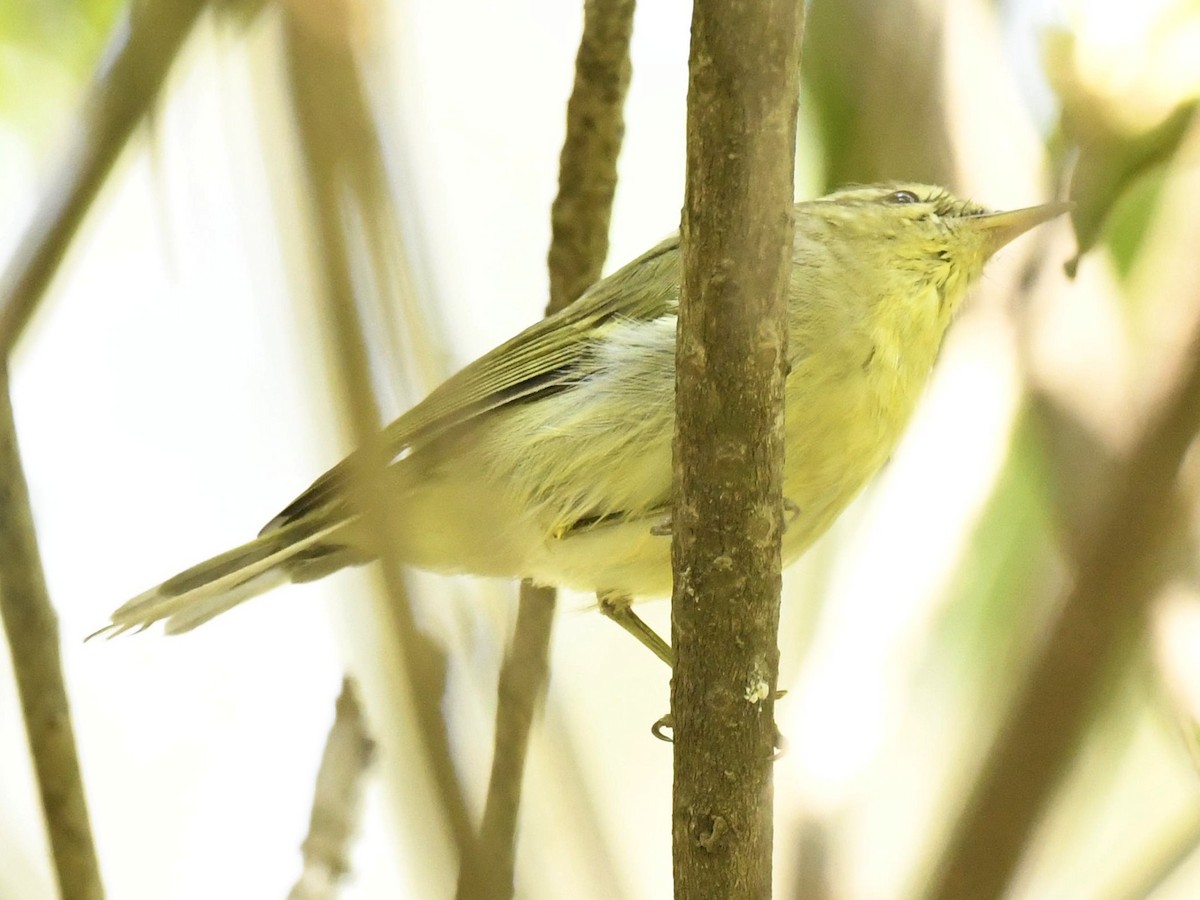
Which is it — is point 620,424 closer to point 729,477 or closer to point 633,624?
point 633,624

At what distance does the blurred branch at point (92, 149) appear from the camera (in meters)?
1.63

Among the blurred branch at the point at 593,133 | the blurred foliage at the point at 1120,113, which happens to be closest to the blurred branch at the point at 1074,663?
the blurred foliage at the point at 1120,113

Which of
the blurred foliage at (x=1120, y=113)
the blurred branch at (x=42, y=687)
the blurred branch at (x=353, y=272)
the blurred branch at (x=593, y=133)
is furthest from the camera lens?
the blurred branch at (x=593, y=133)

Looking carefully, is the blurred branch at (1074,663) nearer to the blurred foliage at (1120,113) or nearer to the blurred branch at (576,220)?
the blurred branch at (576,220)

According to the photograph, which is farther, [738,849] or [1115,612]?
[738,849]

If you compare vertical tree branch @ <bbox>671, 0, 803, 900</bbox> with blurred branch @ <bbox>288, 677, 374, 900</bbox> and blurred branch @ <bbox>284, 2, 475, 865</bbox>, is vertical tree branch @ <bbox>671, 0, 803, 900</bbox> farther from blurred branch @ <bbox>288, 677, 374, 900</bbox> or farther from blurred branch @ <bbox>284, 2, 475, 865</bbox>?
blurred branch @ <bbox>284, 2, 475, 865</bbox>

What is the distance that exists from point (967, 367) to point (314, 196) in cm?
186

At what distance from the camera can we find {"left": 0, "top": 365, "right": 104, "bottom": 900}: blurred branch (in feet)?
6.40

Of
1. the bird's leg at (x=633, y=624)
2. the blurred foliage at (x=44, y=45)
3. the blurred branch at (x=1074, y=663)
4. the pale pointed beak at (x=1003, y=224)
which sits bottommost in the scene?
the bird's leg at (x=633, y=624)

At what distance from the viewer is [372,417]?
102cm

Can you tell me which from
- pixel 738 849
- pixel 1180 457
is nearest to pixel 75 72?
pixel 738 849

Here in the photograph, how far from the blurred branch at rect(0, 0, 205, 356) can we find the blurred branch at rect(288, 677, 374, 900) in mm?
671

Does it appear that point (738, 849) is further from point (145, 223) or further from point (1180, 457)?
point (145, 223)

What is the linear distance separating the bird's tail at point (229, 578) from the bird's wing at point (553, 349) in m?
0.05
